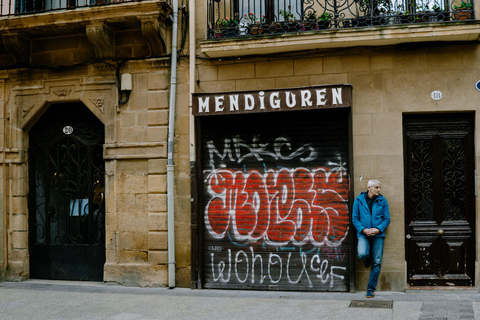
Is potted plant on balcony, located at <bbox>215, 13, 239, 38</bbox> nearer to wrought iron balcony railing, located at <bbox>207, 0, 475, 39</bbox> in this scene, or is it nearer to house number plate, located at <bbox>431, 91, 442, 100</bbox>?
wrought iron balcony railing, located at <bbox>207, 0, 475, 39</bbox>

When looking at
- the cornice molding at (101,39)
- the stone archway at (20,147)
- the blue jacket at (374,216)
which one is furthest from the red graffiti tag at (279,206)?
the stone archway at (20,147)

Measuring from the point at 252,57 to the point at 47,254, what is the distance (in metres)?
5.02

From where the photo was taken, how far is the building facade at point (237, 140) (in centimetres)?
840

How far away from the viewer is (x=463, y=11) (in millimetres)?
8242

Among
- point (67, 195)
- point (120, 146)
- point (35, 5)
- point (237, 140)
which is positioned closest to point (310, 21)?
point (237, 140)

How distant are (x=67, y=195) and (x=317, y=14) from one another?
5314 millimetres

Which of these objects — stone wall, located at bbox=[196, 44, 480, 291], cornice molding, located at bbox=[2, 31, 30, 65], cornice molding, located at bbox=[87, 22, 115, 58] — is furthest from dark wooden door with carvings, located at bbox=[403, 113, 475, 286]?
cornice molding, located at bbox=[2, 31, 30, 65]

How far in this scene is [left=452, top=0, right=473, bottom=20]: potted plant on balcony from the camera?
27.0 ft

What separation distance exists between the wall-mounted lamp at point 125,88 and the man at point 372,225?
13.8 ft

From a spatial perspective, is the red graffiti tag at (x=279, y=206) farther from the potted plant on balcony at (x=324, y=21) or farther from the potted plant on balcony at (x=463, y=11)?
the potted plant on balcony at (x=463, y=11)

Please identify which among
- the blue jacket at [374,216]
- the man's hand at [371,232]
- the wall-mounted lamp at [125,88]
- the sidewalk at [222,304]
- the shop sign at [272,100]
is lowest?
the sidewalk at [222,304]

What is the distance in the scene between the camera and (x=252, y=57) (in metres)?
8.99

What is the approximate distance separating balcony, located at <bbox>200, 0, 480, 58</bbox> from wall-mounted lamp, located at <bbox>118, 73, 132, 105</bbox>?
1463 millimetres

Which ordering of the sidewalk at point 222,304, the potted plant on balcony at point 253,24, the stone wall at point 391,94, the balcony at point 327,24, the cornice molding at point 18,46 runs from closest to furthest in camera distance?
the sidewalk at point 222,304, the balcony at point 327,24, the stone wall at point 391,94, the potted plant on balcony at point 253,24, the cornice molding at point 18,46
